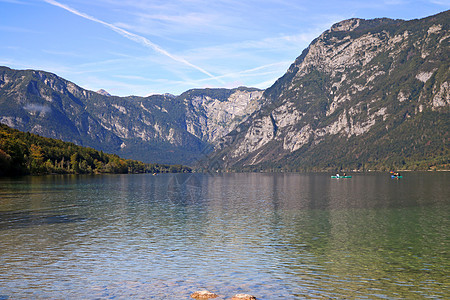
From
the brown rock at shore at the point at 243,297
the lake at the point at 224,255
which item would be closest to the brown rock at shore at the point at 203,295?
the lake at the point at 224,255

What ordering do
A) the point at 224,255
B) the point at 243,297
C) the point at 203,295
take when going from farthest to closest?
the point at 224,255
the point at 203,295
the point at 243,297

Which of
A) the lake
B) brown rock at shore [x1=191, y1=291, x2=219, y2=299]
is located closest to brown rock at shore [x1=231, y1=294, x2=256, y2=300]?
the lake

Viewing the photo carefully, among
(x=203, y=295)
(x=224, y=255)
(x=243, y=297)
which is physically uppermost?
(x=243, y=297)

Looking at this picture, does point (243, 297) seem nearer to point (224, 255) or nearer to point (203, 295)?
point (203, 295)

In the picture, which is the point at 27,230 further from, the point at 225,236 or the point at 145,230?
the point at 225,236

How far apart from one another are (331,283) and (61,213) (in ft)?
192

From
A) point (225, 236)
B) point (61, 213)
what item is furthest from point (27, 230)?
point (225, 236)

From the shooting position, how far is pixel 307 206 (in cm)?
9256

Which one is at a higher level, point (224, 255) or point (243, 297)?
point (243, 297)

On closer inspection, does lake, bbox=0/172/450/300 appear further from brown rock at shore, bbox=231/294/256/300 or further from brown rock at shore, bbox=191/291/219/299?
brown rock at shore, bbox=231/294/256/300

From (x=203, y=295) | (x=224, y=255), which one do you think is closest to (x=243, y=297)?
(x=203, y=295)

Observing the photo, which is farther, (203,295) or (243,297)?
(203,295)

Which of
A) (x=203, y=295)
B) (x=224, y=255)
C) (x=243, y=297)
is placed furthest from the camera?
(x=224, y=255)

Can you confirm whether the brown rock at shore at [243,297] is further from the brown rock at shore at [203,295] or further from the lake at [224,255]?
the brown rock at shore at [203,295]
